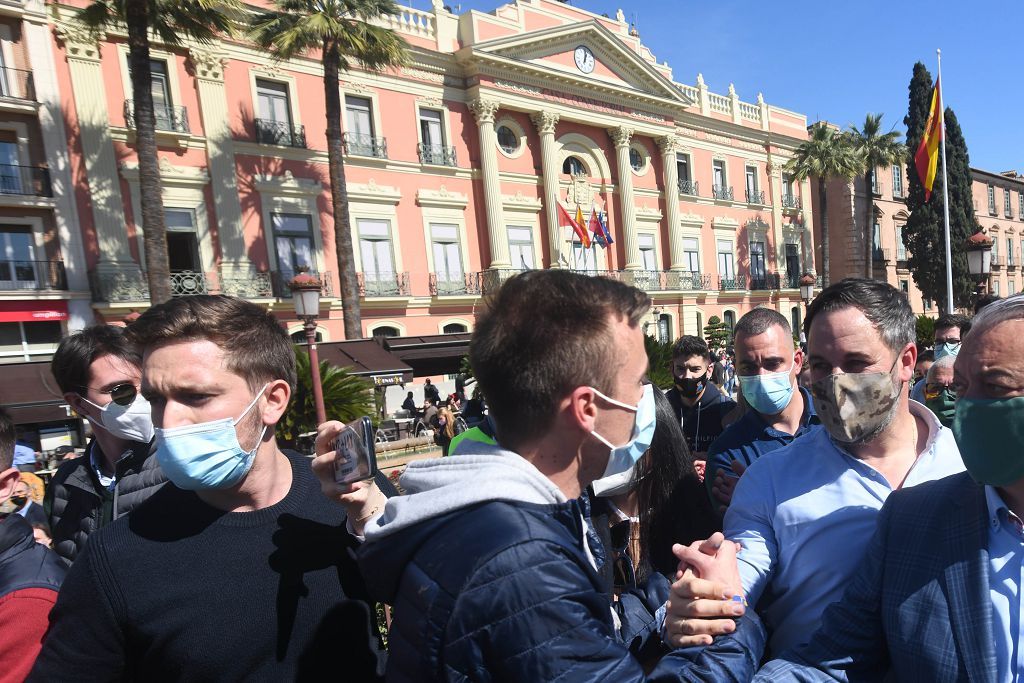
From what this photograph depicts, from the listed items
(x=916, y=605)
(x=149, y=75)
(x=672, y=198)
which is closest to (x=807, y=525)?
(x=916, y=605)

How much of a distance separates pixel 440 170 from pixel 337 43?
648 cm

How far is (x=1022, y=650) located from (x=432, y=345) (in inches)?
725

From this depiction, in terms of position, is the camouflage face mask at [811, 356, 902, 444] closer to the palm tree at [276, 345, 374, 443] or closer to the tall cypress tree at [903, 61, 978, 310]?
the palm tree at [276, 345, 374, 443]

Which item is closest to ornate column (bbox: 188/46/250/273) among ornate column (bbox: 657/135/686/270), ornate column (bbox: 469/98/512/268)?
ornate column (bbox: 469/98/512/268)

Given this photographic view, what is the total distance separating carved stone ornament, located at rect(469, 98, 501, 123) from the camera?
70.6ft

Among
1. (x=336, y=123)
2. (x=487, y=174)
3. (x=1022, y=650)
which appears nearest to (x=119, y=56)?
(x=336, y=123)

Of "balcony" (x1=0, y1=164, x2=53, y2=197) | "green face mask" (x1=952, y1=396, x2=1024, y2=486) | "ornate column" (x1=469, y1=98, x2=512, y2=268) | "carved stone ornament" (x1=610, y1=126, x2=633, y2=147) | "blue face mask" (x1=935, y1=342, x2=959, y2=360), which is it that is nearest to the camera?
"green face mask" (x1=952, y1=396, x2=1024, y2=486)

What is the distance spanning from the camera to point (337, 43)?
50.2ft

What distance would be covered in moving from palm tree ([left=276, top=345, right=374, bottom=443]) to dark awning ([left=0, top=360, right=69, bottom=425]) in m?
8.01

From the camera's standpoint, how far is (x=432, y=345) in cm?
1936

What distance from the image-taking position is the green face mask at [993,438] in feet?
4.43

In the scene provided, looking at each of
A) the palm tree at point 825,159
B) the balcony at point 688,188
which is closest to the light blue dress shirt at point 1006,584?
the balcony at point 688,188

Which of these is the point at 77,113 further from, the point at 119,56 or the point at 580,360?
the point at 580,360

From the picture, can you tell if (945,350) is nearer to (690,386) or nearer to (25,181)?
(690,386)
